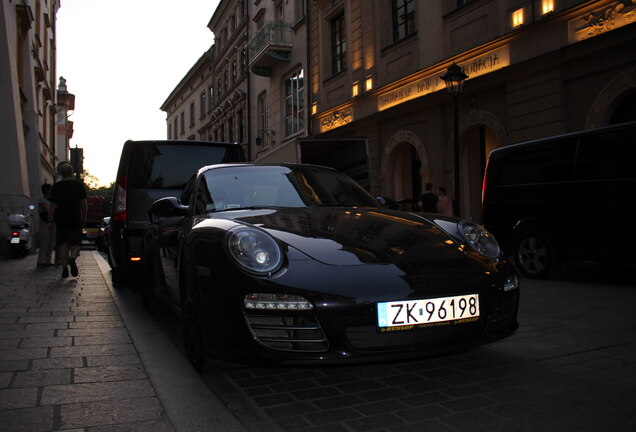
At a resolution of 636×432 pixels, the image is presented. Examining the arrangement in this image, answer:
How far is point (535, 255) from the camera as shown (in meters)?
8.02

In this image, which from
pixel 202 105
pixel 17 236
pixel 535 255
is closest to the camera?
pixel 535 255

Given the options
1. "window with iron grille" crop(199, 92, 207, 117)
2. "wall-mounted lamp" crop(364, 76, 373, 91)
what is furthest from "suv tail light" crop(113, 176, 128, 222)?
"window with iron grille" crop(199, 92, 207, 117)

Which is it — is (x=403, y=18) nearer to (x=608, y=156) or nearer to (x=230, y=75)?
(x=608, y=156)

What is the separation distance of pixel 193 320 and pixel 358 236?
113 centimetres

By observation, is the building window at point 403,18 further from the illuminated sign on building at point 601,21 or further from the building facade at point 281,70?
the building facade at point 281,70

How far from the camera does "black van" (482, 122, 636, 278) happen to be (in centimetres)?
678

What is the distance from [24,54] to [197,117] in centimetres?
2806

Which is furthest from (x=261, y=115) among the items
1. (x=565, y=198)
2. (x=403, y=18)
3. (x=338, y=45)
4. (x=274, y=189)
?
(x=274, y=189)

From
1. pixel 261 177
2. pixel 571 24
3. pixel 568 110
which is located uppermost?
pixel 571 24

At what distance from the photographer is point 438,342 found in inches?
108

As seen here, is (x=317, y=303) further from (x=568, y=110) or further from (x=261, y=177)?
(x=568, y=110)

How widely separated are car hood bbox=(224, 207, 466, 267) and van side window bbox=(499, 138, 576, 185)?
4.62 metres

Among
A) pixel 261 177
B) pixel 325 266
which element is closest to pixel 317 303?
pixel 325 266

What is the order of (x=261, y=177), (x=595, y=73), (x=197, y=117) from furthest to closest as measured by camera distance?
(x=197, y=117), (x=595, y=73), (x=261, y=177)
